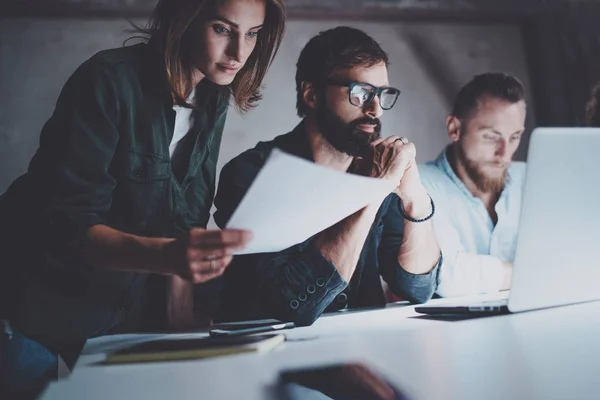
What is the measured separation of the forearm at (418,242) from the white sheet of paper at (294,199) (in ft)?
1.36

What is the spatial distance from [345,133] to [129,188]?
61 cm

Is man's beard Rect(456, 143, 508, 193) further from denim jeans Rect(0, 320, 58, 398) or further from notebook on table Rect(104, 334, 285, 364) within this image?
denim jeans Rect(0, 320, 58, 398)

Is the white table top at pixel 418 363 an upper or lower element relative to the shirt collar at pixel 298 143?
lower

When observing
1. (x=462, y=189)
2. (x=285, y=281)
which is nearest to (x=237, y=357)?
(x=285, y=281)

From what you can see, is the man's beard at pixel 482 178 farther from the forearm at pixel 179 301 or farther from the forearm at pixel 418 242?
the forearm at pixel 179 301

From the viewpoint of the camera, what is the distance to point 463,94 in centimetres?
180

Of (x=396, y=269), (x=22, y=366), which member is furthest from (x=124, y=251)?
(x=396, y=269)

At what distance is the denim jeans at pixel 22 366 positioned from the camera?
949 mm

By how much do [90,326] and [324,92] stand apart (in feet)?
2.62

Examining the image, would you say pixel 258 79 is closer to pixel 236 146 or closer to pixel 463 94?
→ pixel 236 146

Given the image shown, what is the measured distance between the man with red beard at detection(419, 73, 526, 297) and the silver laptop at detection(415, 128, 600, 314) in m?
0.68

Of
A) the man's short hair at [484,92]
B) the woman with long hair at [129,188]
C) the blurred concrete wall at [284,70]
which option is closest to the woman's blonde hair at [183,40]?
the woman with long hair at [129,188]

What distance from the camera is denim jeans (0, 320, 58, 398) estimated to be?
949 mm

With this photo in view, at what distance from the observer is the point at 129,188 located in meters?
1.04
